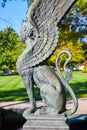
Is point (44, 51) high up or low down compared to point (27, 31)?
down

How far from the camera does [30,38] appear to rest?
722 centimetres

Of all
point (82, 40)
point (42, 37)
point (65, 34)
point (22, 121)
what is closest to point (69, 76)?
point (42, 37)

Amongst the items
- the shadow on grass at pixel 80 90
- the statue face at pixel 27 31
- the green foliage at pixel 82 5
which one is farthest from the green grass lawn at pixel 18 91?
the statue face at pixel 27 31

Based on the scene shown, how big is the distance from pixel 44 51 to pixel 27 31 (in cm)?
55

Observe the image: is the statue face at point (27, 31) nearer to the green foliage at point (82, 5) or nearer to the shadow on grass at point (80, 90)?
the green foliage at point (82, 5)

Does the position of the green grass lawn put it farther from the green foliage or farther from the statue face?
the statue face

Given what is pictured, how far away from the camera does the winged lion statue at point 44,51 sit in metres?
7.05

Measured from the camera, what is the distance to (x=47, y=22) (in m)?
7.08

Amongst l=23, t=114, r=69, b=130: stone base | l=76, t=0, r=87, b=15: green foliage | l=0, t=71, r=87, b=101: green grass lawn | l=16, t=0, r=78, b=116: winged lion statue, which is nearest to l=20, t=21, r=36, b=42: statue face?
l=16, t=0, r=78, b=116: winged lion statue

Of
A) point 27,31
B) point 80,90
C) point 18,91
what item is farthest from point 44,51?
point 18,91

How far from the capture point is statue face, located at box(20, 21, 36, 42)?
23.4 feet

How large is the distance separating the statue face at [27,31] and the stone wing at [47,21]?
0.45 feet

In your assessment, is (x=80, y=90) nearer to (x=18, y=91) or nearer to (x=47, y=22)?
(x=18, y=91)

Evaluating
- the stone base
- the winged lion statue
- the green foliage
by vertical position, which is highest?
the green foliage
